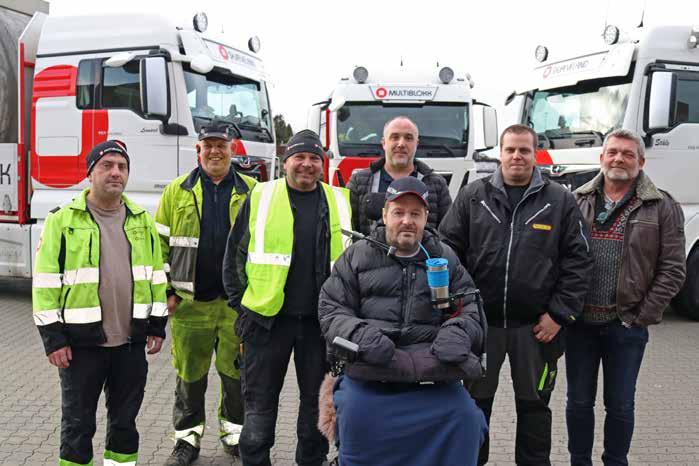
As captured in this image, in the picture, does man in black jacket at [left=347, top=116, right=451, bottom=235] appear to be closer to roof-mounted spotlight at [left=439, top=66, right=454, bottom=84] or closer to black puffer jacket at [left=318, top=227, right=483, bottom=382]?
black puffer jacket at [left=318, top=227, right=483, bottom=382]

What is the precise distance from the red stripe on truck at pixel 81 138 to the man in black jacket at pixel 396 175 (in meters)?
4.59

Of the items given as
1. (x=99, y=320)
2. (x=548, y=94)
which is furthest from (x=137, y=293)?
(x=548, y=94)

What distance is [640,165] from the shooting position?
361cm

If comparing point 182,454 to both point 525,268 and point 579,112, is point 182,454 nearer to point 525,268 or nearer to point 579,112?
point 525,268

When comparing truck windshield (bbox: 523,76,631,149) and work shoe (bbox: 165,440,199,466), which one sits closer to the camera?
work shoe (bbox: 165,440,199,466)

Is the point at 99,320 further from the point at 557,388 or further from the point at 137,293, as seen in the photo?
the point at 557,388

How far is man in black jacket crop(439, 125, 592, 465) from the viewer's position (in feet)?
11.3

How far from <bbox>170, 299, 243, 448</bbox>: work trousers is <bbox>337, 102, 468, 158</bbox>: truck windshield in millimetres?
5210

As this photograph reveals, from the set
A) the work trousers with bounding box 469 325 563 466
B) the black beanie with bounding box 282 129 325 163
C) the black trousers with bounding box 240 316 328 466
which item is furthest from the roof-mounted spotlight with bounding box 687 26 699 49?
the black trousers with bounding box 240 316 328 466

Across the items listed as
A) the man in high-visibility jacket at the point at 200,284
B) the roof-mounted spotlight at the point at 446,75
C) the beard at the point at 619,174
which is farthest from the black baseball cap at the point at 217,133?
the roof-mounted spotlight at the point at 446,75

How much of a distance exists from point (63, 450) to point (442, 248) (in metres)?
2.07

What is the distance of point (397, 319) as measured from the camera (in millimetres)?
2955

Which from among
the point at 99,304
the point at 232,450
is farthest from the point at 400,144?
the point at 232,450

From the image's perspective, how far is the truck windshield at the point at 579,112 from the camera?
7.99 m
